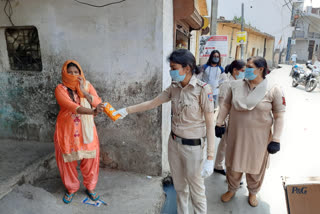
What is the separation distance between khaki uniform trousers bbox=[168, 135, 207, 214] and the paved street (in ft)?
1.87

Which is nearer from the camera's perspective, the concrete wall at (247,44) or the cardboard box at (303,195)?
the cardboard box at (303,195)

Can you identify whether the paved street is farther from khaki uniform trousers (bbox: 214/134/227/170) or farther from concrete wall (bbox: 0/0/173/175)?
concrete wall (bbox: 0/0/173/175)

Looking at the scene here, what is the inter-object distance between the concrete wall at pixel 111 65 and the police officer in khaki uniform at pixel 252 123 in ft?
3.04

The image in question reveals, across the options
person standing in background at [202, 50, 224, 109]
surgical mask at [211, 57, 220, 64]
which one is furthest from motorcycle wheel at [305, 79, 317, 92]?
surgical mask at [211, 57, 220, 64]

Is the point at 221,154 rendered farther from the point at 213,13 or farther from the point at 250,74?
the point at 213,13

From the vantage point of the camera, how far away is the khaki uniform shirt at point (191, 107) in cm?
194

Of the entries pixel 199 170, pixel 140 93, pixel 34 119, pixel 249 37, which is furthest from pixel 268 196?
pixel 249 37

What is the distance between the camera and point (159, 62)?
2.78 meters

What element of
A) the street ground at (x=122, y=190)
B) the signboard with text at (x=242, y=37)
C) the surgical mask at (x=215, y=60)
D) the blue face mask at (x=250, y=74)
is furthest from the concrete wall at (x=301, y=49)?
the blue face mask at (x=250, y=74)

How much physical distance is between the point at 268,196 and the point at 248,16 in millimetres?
18042

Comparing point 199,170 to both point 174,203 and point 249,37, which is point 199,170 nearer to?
point 174,203

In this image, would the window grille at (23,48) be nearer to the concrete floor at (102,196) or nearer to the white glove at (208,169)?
the concrete floor at (102,196)

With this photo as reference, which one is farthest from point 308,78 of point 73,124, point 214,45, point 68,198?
point 68,198

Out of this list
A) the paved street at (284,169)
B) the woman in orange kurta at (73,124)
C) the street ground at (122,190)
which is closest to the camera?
the woman in orange kurta at (73,124)
